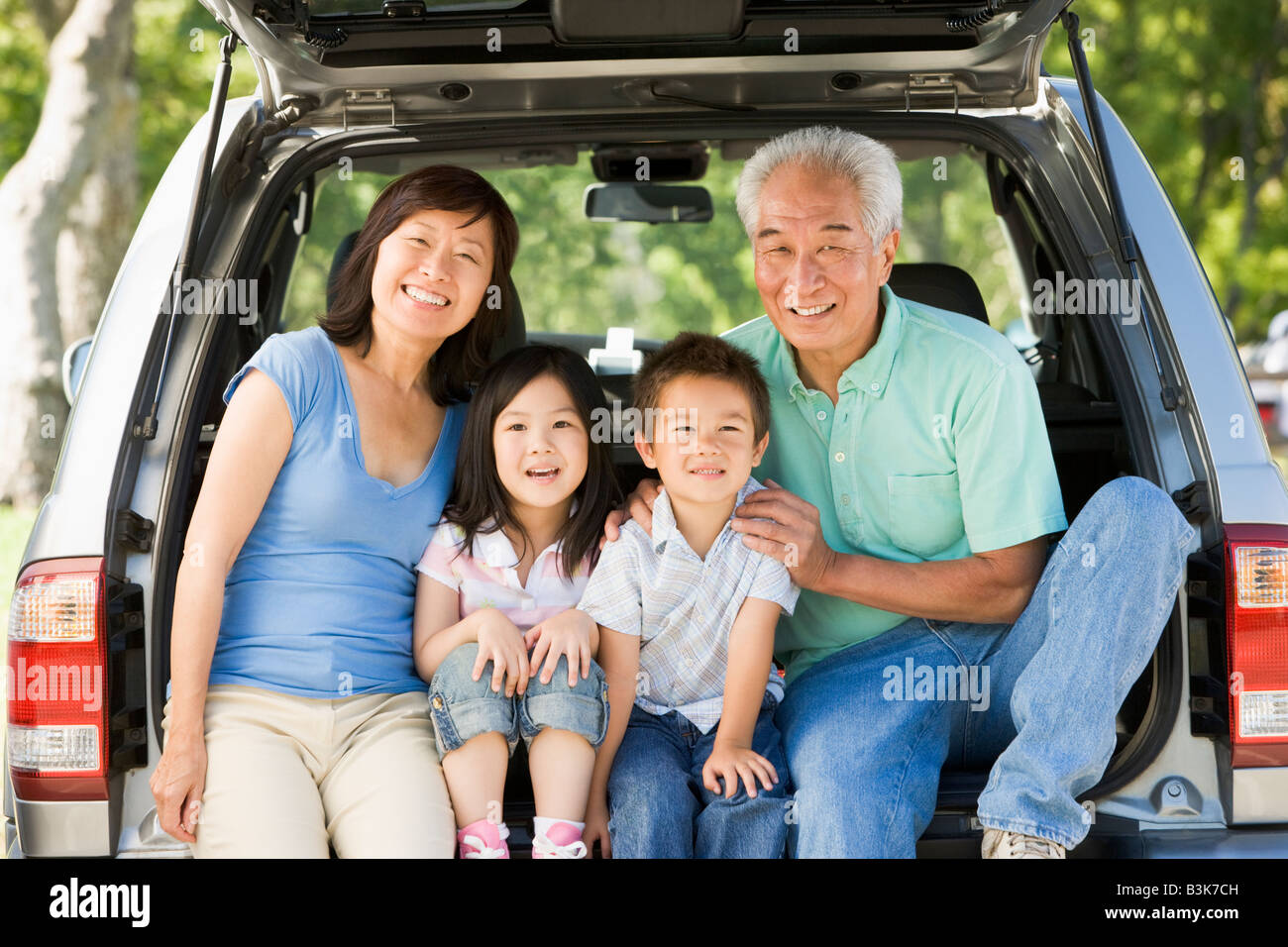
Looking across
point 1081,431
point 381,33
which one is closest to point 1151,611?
point 1081,431

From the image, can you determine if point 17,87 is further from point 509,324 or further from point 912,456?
point 912,456

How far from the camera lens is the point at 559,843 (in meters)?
→ 2.07

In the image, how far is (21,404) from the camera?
8.95m

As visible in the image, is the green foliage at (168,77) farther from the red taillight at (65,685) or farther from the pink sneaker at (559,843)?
the pink sneaker at (559,843)

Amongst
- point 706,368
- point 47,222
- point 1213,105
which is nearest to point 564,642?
point 706,368

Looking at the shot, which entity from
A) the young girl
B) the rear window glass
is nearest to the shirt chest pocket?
the young girl

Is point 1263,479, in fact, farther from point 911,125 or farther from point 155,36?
point 155,36

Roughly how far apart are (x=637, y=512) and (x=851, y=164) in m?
0.81

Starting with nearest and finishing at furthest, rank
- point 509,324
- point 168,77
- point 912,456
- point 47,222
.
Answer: point 912,456 < point 509,324 < point 47,222 < point 168,77

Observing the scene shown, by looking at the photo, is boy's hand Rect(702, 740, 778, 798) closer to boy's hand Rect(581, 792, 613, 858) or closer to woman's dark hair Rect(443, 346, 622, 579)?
boy's hand Rect(581, 792, 613, 858)

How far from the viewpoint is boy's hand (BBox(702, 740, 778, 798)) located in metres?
2.16

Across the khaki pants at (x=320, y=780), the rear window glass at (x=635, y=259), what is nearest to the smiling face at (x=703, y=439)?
the khaki pants at (x=320, y=780)
